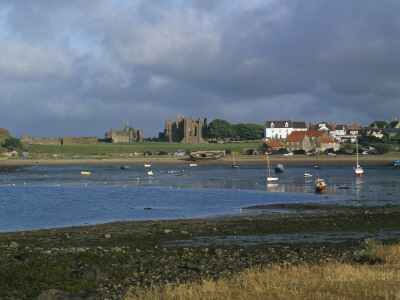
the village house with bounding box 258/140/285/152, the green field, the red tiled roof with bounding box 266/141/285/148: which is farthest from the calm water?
the green field

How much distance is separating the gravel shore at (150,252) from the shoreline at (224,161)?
269 ft

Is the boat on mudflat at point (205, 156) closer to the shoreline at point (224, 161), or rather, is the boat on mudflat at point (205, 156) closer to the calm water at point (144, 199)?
the shoreline at point (224, 161)

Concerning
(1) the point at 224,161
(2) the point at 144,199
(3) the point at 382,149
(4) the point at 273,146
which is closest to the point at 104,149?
(1) the point at 224,161

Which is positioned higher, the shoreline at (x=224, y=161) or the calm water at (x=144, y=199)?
the shoreline at (x=224, y=161)

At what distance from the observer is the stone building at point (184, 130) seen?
614ft

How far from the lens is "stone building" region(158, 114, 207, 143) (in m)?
187

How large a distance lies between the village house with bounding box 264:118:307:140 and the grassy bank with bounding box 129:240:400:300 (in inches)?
6875

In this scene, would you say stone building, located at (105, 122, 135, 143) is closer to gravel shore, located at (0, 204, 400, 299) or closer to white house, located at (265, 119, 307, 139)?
white house, located at (265, 119, 307, 139)

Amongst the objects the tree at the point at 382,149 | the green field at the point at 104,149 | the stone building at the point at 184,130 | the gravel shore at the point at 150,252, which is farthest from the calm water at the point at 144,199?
the stone building at the point at 184,130

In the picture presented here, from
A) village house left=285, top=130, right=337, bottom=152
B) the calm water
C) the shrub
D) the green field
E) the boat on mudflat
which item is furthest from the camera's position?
the green field

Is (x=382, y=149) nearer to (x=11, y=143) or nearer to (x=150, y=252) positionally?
(x=11, y=143)

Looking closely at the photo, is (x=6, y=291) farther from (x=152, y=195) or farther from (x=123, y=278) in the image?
(x=152, y=195)

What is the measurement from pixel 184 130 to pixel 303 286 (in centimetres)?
17625

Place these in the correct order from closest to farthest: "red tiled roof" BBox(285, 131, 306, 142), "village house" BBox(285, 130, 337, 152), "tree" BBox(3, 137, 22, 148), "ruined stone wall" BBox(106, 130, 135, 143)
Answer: "village house" BBox(285, 130, 337, 152) < "red tiled roof" BBox(285, 131, 306, 142) < "tree" BBox(3, 137, 22, 148) < "ruined stone wall" BBox(106, 130, 135, 143)
